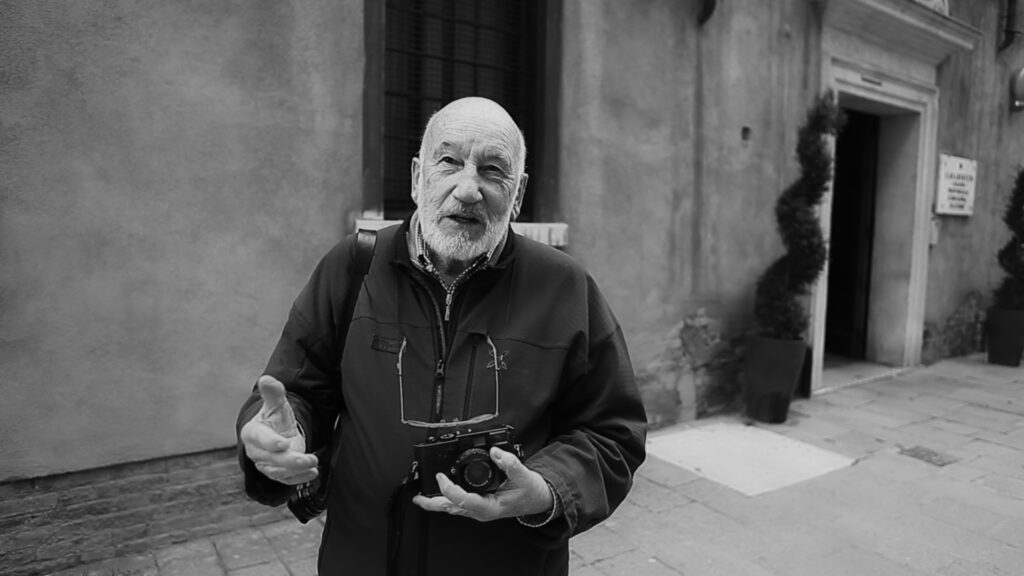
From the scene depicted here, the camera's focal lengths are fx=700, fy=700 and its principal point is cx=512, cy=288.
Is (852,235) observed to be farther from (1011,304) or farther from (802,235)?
(802,235)

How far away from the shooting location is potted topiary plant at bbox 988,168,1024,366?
8555 millimetres

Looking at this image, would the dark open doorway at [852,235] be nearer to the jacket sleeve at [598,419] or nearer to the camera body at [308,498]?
the jacket sleeve at [598,419]

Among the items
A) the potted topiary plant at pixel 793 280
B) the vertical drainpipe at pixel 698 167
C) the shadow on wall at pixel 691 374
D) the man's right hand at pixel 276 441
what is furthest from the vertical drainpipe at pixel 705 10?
the man's right hand at pixel 276 441

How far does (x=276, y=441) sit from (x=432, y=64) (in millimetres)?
3515

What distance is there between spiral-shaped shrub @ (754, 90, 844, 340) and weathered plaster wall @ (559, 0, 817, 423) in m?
0.36

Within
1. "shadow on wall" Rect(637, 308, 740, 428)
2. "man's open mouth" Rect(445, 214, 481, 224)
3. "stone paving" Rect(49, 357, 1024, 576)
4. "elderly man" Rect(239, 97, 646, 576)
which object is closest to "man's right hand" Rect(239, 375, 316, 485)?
"elderly man" Rect(239, 97, 646, 576)

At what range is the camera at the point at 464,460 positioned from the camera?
1.41 meters

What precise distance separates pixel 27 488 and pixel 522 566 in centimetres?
273

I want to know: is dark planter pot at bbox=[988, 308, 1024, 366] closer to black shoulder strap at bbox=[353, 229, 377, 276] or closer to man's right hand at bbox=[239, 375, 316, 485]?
black shoulder strap at bbox=[353, 229, 377, 276]

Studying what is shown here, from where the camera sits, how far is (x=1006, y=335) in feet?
28.2

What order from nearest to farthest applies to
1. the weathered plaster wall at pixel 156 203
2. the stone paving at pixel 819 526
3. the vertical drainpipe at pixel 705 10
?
the weathered plaster wall at pixel 156 203
the stone paving at pixel 819 526
the vertical drainpipe at pixel 705 10


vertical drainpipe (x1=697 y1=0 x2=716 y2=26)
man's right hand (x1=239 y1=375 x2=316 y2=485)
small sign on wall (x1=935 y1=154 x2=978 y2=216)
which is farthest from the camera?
small sign on wall (x1=935 y1=154 x2=978 y2=216)

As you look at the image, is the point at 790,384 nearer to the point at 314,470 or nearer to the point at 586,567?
the point at 586,567

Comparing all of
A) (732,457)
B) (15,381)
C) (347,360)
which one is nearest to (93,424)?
(15,381)
